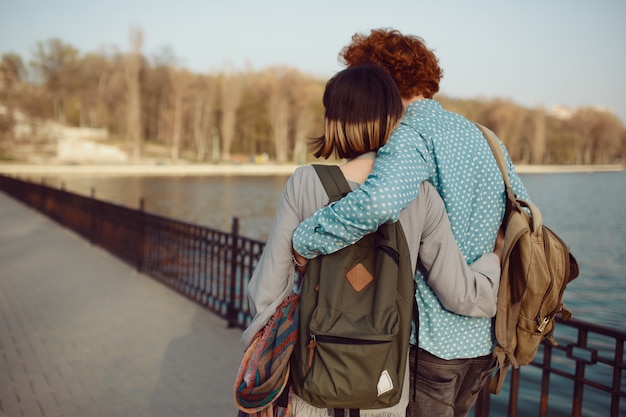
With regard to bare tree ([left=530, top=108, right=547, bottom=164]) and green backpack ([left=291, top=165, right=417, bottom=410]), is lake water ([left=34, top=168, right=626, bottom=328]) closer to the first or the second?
green backpack ([left=291, top=165, right=417, bottom=410])

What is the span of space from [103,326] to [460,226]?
5.05 m

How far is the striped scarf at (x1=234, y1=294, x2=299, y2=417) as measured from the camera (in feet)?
5.74

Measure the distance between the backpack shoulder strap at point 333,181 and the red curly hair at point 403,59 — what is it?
429mm

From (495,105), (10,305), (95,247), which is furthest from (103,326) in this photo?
(495,105)

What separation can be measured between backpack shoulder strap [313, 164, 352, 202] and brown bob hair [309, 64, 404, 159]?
0.06m

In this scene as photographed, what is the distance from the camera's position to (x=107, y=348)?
17.3 ft

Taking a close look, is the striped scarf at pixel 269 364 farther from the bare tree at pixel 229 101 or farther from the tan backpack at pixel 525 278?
the bare tree at pixel 229 101

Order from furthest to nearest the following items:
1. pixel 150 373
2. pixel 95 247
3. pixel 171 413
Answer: pixel 95 247 < pixel 150 373 < pixel 171 413

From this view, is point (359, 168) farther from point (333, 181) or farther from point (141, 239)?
point (141, 239)

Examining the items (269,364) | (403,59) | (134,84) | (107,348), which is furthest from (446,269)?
(134,84)

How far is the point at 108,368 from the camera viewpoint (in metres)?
4.76

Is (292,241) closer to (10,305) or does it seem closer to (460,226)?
(460,226)

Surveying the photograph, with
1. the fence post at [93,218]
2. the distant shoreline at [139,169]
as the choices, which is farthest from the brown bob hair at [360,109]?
the distant shoreline at [139,169]

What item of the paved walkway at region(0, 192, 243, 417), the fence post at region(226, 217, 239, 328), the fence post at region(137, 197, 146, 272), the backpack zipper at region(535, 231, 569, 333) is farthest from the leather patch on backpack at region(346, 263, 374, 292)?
the fence post at region(137, 197, 146, 272)
